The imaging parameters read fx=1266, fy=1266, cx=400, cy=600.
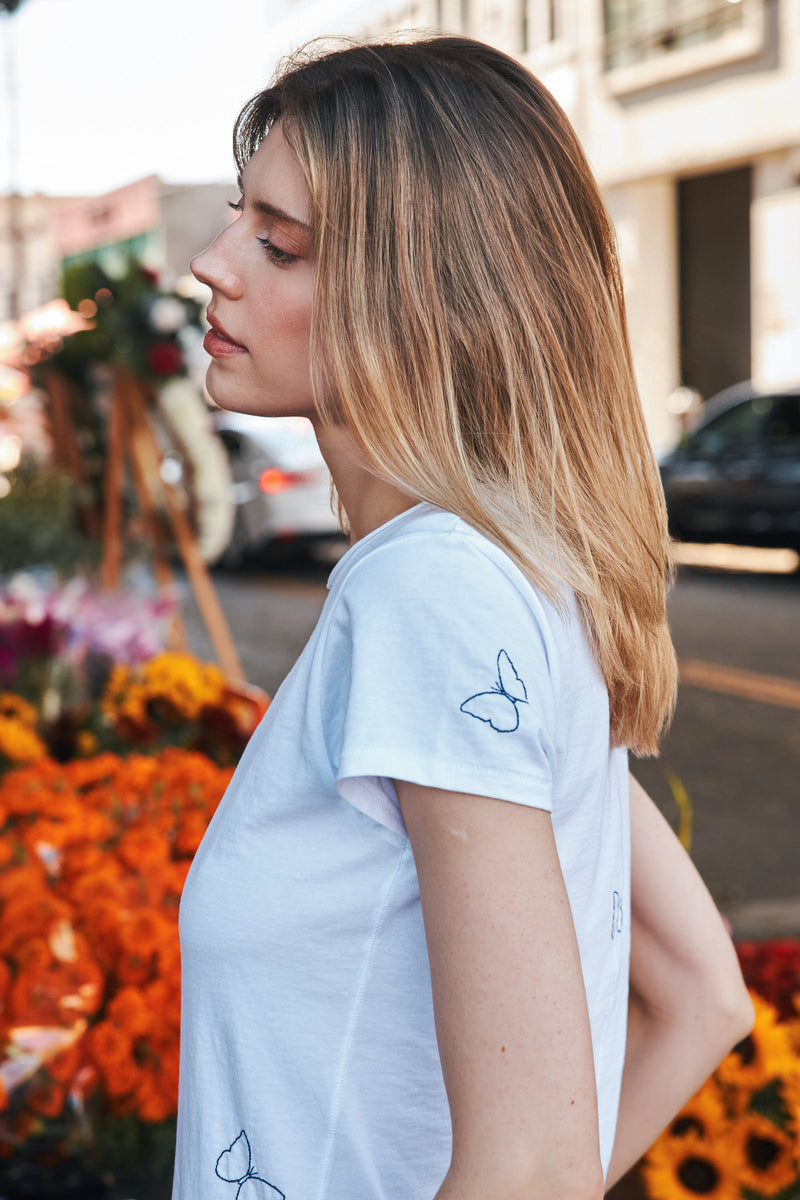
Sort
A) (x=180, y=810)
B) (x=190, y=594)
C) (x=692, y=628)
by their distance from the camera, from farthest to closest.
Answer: (x=190, y=594) → (x=692, y=628) → (x=180, y=810)

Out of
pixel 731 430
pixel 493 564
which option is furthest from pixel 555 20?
pixel 731 430

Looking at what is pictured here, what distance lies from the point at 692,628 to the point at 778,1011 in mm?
6146

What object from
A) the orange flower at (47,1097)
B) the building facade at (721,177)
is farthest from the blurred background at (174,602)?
the building facade at (721,177)

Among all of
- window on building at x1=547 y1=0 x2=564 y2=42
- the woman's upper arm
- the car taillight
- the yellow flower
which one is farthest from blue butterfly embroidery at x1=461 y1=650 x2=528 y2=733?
the car taillight

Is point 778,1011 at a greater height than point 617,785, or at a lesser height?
lesser

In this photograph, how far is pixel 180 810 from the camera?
209cm

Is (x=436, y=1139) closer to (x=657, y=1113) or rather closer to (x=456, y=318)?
(x=657, y=1113)

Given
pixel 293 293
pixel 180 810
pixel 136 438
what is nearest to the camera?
pixel 293 293

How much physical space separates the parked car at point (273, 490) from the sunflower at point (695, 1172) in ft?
29.9

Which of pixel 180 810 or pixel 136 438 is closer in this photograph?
pixel 180 810

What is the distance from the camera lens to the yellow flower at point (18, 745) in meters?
2.55

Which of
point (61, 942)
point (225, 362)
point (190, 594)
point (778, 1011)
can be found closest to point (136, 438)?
point (61, 942)

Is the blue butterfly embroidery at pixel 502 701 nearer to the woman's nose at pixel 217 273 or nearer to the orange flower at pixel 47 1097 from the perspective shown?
the woman's nose at pixel 217 273

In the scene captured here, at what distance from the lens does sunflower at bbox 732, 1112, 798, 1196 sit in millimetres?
1616
